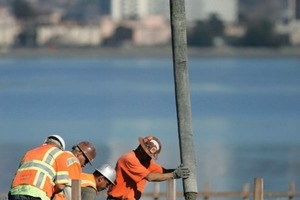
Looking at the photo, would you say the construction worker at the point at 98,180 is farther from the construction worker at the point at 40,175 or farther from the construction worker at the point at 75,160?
the construction worker at the point at 40,175

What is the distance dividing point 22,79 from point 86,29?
275ft

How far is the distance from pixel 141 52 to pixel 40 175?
168947 millimetres

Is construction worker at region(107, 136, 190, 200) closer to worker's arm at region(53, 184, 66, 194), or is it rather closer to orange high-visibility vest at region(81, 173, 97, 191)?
orange high-visibility vest at region(81, 173, 97, 191)

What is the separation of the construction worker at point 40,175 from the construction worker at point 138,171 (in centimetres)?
115

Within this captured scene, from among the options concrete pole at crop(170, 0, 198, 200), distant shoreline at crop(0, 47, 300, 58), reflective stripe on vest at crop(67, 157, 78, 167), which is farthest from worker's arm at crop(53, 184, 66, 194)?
distant shoreline at crop(0, 47, 300, 58)

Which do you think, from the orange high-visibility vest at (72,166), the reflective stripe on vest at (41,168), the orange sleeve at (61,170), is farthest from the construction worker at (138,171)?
the reflective stripe on vest at (41,168)

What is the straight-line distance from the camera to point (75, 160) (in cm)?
956

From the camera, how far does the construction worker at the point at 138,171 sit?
416 inches

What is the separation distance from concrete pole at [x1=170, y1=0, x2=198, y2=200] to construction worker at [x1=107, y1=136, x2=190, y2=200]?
1.45ft

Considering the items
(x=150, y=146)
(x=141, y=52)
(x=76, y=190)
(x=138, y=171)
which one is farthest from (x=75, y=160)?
(x=141, y=52)

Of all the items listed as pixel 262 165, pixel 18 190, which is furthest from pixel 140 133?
pixel 18 190

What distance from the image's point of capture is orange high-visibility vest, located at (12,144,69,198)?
9.41 metres

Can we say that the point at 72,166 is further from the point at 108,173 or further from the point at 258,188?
the point at 258,188

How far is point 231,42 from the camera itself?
173 metres
